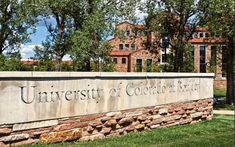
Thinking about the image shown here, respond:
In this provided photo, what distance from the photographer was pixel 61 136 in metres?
10.2

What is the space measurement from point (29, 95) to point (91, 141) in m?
1.90

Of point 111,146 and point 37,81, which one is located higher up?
point 37,81

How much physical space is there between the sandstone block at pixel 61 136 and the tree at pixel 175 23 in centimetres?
1841

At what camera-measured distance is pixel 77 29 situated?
30922 millimetres

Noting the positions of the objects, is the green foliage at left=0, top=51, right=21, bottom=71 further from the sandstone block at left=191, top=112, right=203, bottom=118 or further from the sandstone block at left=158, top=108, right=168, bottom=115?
the sandstone block at left=158, top=108, right=168, bottom=115

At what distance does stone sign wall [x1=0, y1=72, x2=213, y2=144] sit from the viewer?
927 centimetres

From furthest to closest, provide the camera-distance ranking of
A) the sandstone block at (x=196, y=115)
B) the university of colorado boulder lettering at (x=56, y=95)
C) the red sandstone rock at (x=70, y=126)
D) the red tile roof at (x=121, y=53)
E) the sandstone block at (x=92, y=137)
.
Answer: the red tile roof at (x=121, y=53) → the sandstone block at (x=196, y=115) → the sandstone block at (x=92, y=137) → the red sandstone rock at (x=70, y=126) → the university of colorado boulder lettering at (x=56, y=95)

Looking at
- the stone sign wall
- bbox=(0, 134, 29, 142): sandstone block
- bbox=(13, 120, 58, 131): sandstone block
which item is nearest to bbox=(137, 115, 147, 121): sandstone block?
the stone sign wall

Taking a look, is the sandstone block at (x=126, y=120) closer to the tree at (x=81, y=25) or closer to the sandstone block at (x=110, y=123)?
the sandstone block at (x=110, y=123)

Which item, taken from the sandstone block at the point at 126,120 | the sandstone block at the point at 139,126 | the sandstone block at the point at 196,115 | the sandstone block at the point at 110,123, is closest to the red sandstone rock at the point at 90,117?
the sandstone block at the point at 110,123

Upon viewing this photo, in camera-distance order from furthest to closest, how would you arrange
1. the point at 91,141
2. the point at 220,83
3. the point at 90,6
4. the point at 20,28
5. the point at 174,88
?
the point at 220,83 → the point at 20,28 → the point at 90,6 → the point at 174,88 → the point at 91,141

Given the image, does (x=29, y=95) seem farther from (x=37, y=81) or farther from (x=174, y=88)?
(x=174, y=88)

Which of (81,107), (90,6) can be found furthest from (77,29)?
(81,107)

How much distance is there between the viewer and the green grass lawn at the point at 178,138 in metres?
10.5
